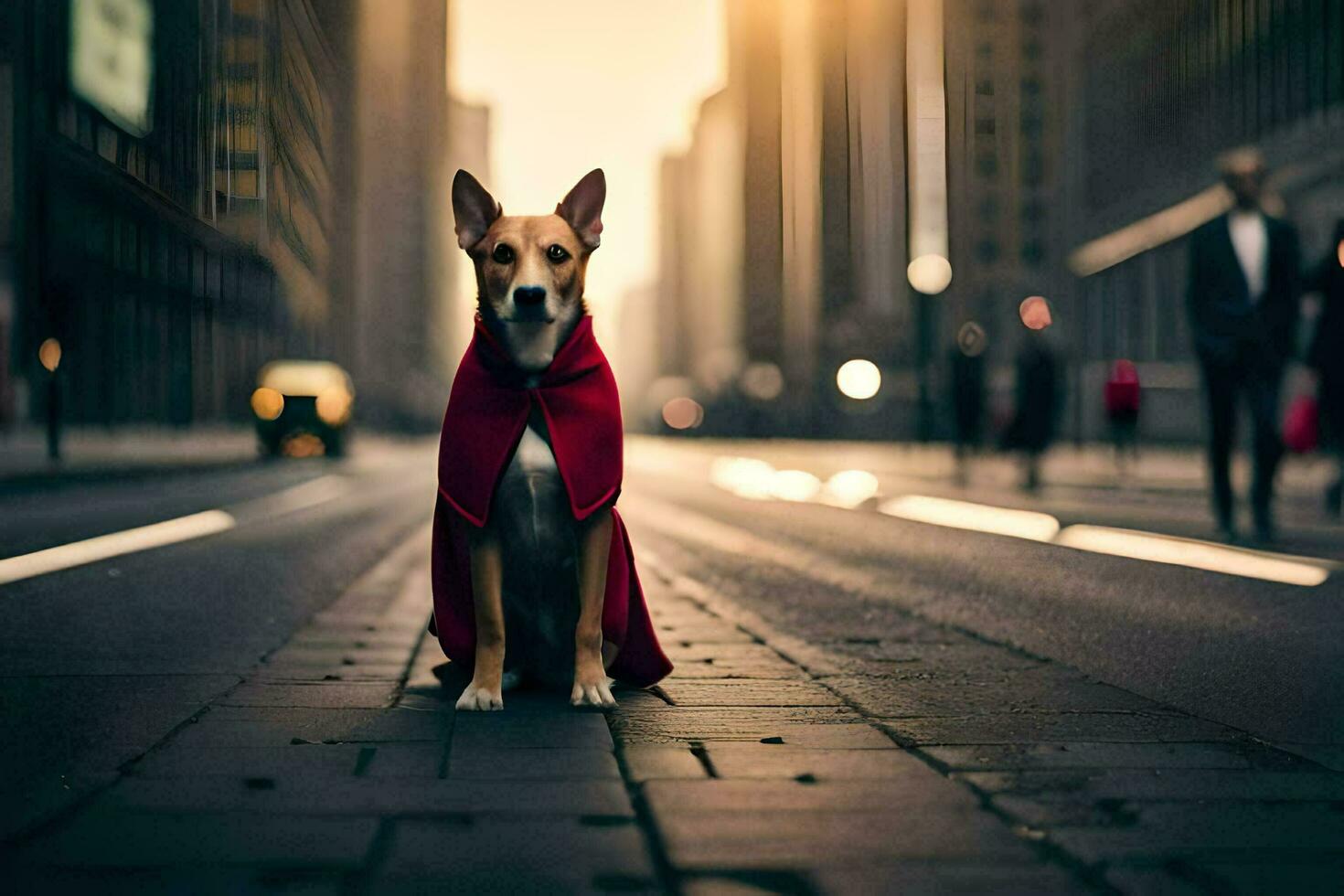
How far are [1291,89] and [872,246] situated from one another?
166 ft

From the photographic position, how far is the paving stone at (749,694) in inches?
154

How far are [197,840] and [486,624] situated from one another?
134 centimetres

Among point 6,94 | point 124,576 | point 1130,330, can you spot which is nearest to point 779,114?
point 1130,330

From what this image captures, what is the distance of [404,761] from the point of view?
10.2 ft

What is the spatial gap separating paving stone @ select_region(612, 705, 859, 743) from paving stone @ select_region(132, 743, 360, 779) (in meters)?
0.67

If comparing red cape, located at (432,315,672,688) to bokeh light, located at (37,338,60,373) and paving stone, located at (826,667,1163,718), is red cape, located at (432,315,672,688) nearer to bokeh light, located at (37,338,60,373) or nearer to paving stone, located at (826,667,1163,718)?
paving stone, located at (826,667,1163,718)

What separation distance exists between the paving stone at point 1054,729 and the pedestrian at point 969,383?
1560 centimetres

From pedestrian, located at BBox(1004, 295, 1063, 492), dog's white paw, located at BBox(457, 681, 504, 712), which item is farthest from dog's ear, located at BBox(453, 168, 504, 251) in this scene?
pedestrian, located at BBox(1004, 295, 1063, 492)

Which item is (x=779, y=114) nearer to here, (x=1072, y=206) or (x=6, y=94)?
(x=1072, y=206)

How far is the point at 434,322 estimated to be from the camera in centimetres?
14688

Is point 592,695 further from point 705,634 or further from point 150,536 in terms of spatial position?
point 150,536

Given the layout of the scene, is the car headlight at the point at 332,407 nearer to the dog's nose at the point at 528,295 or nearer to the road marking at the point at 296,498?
the road marking at the point at 296,498

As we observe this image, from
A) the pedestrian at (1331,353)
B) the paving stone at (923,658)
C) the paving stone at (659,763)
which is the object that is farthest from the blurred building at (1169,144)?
the paving stone at (659,763)

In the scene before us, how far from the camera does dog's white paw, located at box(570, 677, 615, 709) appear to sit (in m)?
3.82
